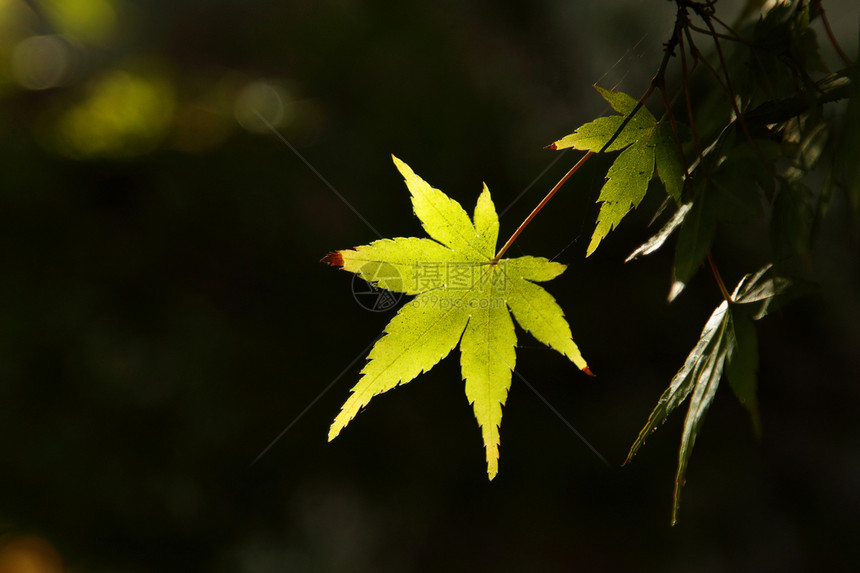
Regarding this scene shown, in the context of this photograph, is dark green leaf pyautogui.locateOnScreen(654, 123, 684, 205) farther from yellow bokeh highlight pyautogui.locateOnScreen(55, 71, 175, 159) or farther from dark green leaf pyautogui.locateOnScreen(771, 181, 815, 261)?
yellow bokeh highlight pyautogui.locateOnScreen(55, 71, 175, 159)

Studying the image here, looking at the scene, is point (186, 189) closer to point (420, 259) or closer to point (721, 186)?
point (420, 259)

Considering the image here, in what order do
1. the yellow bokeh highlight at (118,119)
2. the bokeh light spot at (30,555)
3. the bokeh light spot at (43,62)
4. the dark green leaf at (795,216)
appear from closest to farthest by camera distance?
the dark green leaf at (795,216), the bokeh light spot at (30,555), the yellow bokeh highlight at (118,119), the bokeh light spot at (43,62)

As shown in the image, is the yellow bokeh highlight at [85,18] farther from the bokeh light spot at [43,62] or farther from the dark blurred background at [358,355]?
the bokeh light spot at [43,62]

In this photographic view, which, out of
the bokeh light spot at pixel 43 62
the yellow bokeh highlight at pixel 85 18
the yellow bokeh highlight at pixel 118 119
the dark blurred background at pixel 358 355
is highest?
the bokeh light spot at pixel 43 62

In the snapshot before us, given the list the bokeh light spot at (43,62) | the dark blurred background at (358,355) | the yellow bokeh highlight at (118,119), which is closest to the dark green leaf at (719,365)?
the dark blurred background at (358,355)

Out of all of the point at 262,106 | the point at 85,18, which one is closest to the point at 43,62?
the point at 85,18

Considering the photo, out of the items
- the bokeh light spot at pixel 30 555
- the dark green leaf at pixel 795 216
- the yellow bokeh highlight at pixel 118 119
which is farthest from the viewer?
the yellow bokeh highlight at pixel 118 119
